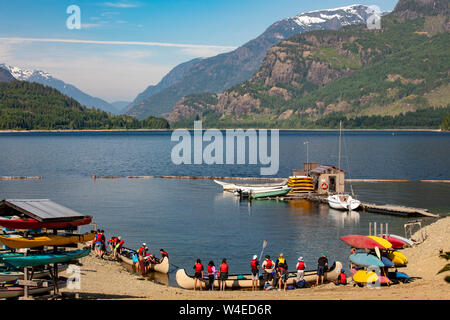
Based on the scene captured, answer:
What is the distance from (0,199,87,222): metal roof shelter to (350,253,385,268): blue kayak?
1808 centimetres

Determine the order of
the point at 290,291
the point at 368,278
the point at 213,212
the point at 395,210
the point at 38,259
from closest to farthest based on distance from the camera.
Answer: the point at 38,259, the point at 368,278, the point at 290,291, the point at 395,210, the point at 213,212

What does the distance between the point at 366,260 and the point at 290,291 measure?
556 centimetres

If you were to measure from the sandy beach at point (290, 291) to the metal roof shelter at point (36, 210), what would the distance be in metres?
5.09

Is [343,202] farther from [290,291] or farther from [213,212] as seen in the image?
[290,291]

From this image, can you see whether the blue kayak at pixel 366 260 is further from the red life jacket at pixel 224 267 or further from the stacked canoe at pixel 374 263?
the red life jacket at pixel 224 267

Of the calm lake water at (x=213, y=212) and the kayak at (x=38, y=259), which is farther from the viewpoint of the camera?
the calm lake water at (x=213, y=212)

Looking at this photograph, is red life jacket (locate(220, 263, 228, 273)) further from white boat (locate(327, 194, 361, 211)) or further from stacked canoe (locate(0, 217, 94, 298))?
white boat (locate(327, 194, 361, 211))

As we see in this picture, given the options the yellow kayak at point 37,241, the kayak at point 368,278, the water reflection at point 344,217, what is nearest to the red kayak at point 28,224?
the yellow kayak at point 37,241

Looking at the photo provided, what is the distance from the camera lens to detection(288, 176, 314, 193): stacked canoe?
3858 inches

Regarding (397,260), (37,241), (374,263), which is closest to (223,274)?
(374,263)

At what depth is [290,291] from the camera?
36062 mm

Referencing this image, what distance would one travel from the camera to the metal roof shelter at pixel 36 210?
88.0 ft
